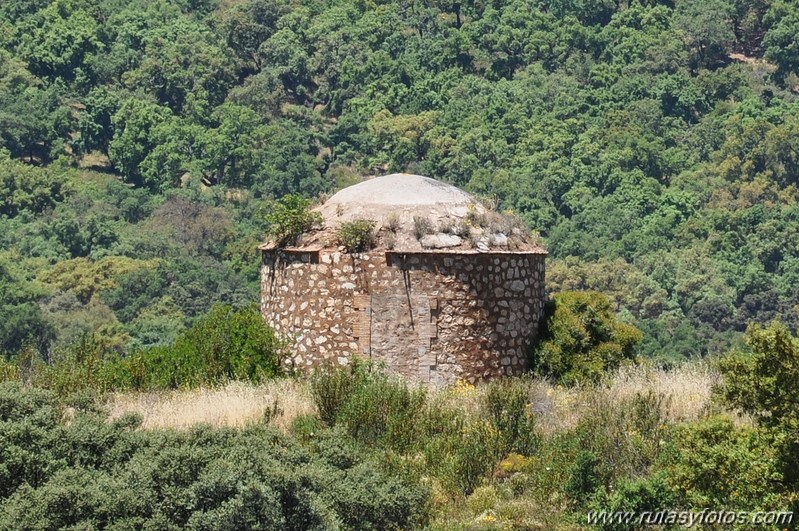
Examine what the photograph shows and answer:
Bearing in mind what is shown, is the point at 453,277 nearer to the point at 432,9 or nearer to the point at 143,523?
the point at 143,523

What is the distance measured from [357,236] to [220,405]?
3.18 m

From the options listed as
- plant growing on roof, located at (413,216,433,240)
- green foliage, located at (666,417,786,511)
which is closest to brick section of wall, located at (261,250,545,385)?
plant growing on roof, located at (413,216,433,240)

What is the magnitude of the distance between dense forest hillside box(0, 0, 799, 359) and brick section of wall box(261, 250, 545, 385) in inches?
1631

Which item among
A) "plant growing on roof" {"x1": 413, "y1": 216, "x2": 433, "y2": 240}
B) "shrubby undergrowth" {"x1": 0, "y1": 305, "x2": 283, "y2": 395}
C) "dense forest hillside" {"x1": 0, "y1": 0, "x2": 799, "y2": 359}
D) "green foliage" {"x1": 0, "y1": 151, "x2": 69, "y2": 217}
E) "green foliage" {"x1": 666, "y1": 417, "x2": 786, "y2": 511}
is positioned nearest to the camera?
"green foliage" {"x1": 666, "y1": 417, "x2": 786, "y2": 511}

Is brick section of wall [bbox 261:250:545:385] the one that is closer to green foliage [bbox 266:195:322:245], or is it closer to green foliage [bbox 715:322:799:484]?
green foliage [bbox 266:195:322:245]

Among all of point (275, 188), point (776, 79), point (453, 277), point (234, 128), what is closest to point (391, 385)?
point (453, 277)

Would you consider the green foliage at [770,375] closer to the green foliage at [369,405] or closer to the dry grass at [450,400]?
the dry grass at [450,400]

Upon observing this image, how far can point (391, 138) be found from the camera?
350ft

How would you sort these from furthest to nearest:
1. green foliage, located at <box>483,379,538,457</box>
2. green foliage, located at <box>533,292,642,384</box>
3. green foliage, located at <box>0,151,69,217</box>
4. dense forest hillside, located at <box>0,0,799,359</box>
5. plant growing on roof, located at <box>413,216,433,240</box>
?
green foliage, located at <box>0,151,69,217</box> → dense forest hillside, located at <box>0,0,799,359</box> → green foliage, located at <box>533,292,642,384</box> → plant growing on roof, located at <box>413,216,433,240</box> → green foliage, located at <box>483,379,538,457</box>

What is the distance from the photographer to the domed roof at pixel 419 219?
2083cm

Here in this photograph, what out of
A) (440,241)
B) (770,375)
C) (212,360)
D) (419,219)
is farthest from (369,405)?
(770,375)

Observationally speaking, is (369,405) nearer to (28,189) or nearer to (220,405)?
(220,405)

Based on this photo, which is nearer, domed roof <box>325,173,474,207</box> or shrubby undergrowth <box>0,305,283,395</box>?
shrubby undergrowth <box>0,305,283,395</box>

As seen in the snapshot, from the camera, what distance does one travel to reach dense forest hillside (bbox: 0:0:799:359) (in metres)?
79.1
